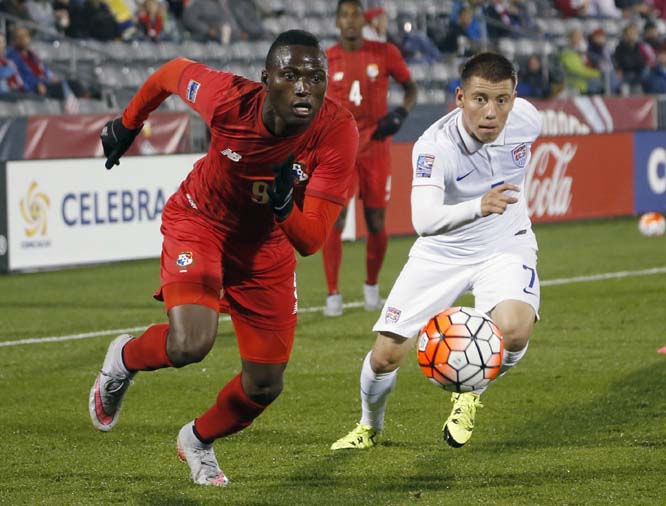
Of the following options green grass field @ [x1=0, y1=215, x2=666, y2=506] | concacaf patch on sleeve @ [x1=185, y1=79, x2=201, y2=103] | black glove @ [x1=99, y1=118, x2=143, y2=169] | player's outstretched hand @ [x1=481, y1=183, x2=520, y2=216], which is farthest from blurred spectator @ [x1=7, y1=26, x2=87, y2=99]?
player's outstretched hand @ [x1=481, y1=183, x2=520, y2=216]

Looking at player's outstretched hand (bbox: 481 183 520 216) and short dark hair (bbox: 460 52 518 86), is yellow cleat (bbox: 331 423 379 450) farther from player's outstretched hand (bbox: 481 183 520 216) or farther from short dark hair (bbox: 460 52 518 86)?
short dark hair (bbox: 460 52 518 86)

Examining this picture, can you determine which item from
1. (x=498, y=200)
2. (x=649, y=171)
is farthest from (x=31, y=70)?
(x=498, y=200)

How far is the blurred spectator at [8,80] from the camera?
1578 cm

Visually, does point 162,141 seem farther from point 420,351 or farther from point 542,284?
point 420,351

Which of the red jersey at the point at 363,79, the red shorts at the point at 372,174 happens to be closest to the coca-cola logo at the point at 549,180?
the red jersey at the point at 363,79

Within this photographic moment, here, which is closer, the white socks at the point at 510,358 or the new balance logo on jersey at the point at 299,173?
the new balance logo on jersey at the point at 299,173

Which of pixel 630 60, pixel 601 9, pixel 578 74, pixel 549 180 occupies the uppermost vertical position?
pixel 601 9

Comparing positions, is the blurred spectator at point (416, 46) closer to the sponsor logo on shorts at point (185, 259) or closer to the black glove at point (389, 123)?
the black glove at point (389, 123)

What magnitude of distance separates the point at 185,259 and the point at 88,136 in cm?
977

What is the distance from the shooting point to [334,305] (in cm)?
1073

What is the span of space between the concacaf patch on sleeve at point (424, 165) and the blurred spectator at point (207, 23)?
13378 mm

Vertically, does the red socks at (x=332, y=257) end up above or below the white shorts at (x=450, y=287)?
below

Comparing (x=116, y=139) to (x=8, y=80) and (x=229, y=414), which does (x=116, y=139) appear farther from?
(x=8, y=80)

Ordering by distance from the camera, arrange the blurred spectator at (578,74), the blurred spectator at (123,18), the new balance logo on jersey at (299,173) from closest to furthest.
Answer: the new balance logo on jersey at (299,173) < the blurred spectator at (123,18) < the blurred spectator at (578,74)
